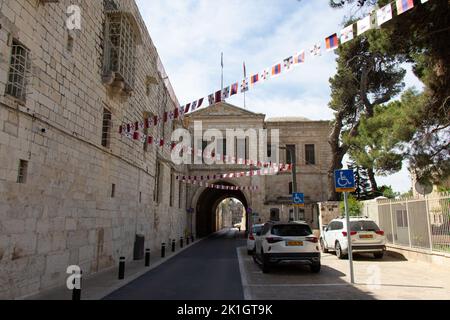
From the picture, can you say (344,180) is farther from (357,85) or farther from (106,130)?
(357,85)

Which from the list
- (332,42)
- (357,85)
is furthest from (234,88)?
(357,85)

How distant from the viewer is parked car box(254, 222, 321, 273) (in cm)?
1059

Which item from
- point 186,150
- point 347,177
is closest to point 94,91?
point 347,177

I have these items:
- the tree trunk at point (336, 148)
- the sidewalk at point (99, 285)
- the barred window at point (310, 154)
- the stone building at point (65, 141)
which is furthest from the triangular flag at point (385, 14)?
the barred window at point (310, 154)

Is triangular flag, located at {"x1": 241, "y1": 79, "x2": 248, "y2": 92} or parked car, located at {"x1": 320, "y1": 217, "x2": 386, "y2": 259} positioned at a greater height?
triangular flag, located at {"x1": 241, "y1": 79, "x2": 248, "y2": 92}

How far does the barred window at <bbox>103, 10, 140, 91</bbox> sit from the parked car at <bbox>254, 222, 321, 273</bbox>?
291 inches

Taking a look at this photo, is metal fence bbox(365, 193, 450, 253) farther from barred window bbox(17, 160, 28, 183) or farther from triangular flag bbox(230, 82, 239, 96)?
barred window bbox(17, 160, 28, 183)

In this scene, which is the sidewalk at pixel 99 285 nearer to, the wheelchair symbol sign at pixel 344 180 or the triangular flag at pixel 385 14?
the wheelchair symbol sign at pixel 344 180

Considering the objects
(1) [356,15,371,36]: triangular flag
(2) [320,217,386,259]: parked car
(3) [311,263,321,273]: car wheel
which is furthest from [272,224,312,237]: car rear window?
(1) [356,15,371,36]: triangular flag

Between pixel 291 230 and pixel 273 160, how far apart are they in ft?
81.9

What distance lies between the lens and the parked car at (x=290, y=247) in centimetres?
1059

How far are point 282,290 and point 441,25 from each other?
27.1ft

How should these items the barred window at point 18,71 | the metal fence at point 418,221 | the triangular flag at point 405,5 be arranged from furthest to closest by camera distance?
the metal fence at point 418,221
the barred window at point 18,71
the triangular flag at point 405,5
